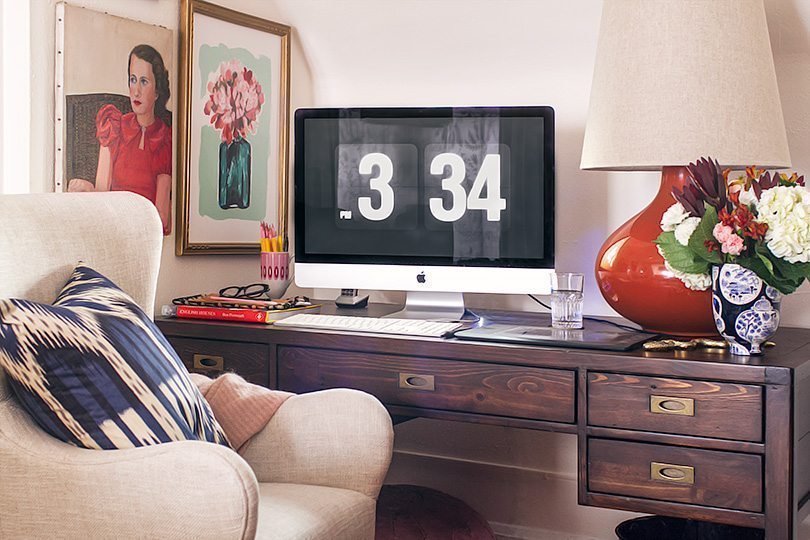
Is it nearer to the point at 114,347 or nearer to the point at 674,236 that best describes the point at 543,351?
the point at 674,236

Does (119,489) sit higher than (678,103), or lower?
lower

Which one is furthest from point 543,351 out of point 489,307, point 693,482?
point 489,307

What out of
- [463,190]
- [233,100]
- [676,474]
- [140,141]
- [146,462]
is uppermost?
[233,100]

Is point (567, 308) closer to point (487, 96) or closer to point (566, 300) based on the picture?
point (566, 300)

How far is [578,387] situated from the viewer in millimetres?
1864

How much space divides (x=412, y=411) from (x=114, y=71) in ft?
3.62

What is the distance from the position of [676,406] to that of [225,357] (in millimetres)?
1041

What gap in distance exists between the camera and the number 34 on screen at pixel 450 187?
2279 millimetres

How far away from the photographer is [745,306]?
5.74 feet

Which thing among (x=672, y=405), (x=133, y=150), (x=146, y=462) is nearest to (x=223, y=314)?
(x=133, y=150)

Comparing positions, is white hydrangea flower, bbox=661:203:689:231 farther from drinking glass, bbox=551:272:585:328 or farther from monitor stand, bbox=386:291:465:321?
monitor stand, bbox=386:291:465:321

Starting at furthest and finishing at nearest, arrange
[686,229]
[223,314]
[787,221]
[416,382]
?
[223,314]
[416,382]
[686,229]
[787,221]

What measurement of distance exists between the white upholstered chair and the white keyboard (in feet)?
1.13

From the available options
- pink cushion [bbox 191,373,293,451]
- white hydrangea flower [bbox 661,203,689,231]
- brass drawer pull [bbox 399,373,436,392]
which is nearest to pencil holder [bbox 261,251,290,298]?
brass drawer pull [bbox 399,373,436,392]
